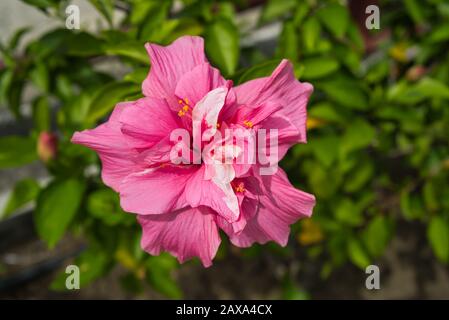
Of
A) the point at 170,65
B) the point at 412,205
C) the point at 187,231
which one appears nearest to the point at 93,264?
the point at 187,231

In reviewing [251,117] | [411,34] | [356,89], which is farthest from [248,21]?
[251,117]

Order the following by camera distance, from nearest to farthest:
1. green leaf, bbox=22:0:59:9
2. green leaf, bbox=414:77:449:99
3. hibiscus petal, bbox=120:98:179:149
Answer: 1. hibiscus petal, bbox=120:98:179:149
2. green leaf, bbox=22:0:59:9
3. green leaf, bbox=414:77:449:99

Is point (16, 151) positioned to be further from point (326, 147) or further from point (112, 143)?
point (326, 147)

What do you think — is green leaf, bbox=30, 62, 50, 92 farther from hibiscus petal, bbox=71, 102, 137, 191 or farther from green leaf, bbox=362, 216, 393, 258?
green leaf, bbox=362, 216, 393, 258

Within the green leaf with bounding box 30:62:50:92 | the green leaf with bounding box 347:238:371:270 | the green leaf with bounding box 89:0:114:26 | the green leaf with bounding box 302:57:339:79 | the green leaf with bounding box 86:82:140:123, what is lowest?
the green leaf with bounding box 347:238:371:270

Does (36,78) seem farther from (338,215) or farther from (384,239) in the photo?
(384,239)

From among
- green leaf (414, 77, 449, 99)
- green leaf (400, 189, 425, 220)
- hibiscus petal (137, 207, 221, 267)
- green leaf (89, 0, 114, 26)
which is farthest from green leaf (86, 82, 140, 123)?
green leaf (400, 189, 425, 220)

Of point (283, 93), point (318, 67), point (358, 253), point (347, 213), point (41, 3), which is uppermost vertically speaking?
point (41, 3)

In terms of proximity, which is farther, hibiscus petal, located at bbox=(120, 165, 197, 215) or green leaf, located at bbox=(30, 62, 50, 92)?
green leaf, located at bbox=(30, 62, 50, 92)
